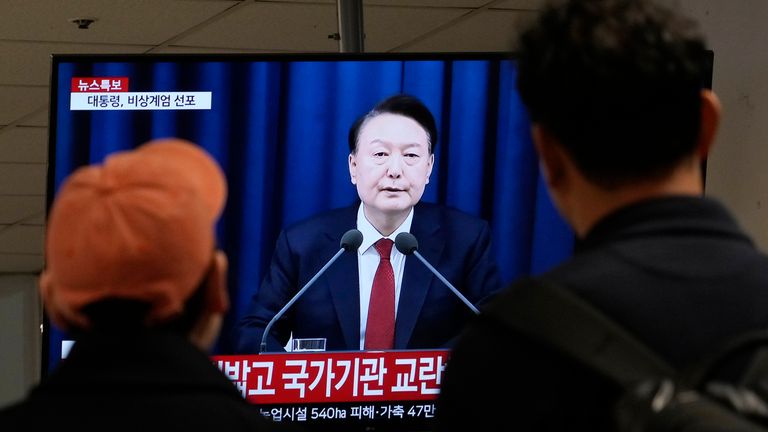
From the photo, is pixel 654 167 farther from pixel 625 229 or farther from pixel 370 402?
pixel 370 402

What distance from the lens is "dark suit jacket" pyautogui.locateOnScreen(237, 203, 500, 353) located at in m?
3.24

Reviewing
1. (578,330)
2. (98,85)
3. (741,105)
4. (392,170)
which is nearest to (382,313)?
(392,170)

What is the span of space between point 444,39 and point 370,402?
2.34 metres

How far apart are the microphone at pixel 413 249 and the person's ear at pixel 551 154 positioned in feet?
6.28

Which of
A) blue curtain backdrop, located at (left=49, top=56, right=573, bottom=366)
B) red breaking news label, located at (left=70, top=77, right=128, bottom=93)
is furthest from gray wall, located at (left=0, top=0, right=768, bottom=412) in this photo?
red breaking news label, located at (left=70, top=77, right=128, bottom=93)

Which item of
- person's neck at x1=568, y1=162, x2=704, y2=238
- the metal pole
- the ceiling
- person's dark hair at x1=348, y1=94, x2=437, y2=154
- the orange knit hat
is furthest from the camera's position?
the ceiling

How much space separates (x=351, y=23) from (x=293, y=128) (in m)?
0.62

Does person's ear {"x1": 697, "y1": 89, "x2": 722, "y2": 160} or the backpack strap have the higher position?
person's ear {"x1": 697, "y1": 89, "x2": 722, "y2": 160}

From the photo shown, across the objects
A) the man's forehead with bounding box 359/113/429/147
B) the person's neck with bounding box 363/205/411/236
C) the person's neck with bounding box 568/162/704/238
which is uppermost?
the man's forehead with bounding box 359/113/429/147

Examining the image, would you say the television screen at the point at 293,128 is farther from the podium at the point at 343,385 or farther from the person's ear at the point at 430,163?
the podium at the point at 343,385

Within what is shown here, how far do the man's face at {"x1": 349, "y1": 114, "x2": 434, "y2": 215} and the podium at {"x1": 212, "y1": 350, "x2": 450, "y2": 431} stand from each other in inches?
12.8

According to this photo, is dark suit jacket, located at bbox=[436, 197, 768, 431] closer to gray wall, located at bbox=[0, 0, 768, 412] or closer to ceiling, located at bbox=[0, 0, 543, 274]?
gray wall, located at bbox=[0, 0, 768, 412]

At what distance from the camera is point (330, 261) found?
3270 millimetres

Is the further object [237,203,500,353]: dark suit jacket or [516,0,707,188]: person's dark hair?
[237,203,500,353]: dark suit jacket
